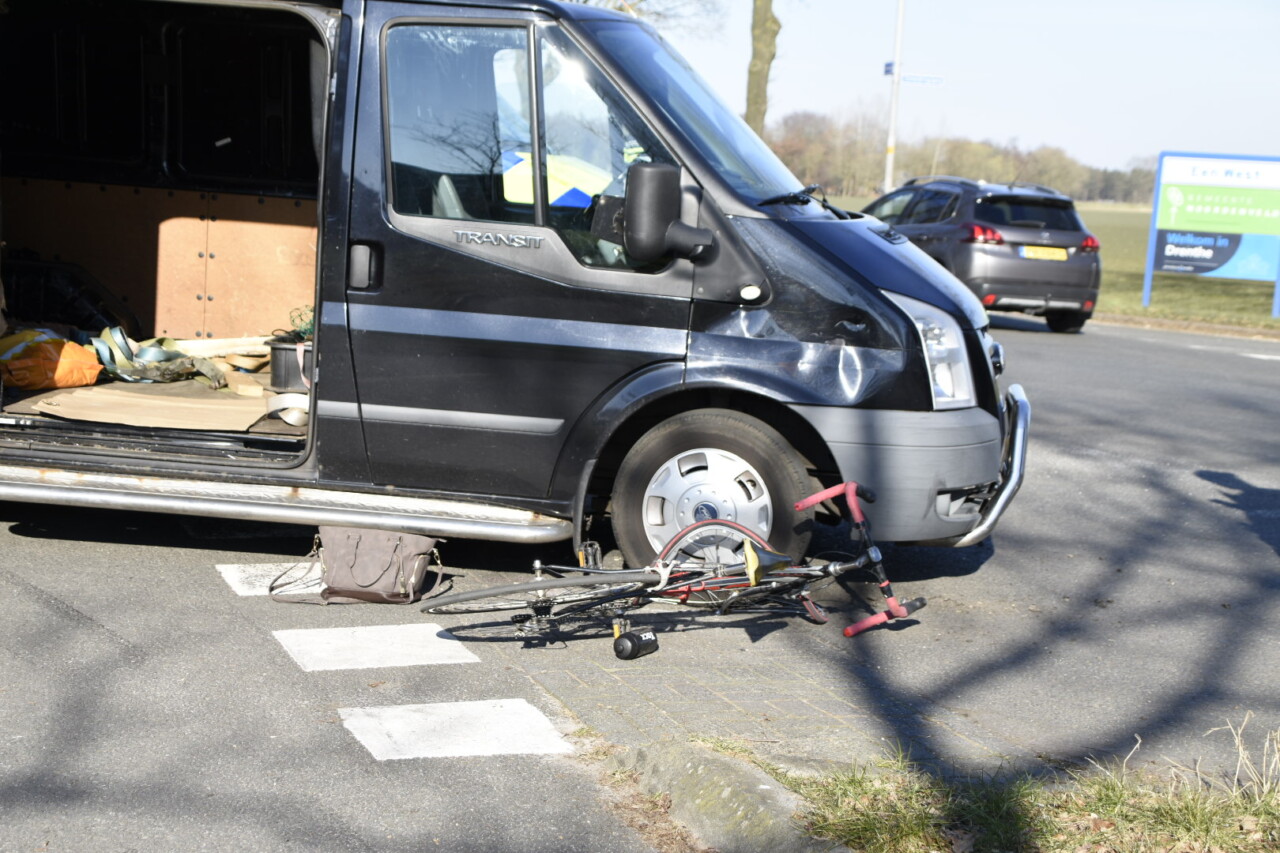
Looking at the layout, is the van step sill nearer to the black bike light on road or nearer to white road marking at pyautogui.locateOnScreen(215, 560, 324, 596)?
white road marking at pyautogui.locateOnScreen(215, 560, 324, 596)

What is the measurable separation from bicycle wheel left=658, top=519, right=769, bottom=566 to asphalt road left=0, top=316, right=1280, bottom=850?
11.5 inches

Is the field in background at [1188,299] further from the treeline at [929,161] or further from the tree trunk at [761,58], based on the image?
the treeline at [929,161]

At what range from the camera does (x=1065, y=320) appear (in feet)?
60.6

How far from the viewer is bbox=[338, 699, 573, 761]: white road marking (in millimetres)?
3979

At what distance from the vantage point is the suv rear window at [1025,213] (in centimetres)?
1748

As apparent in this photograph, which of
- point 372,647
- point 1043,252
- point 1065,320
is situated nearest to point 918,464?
point 372,647

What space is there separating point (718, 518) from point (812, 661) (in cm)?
68

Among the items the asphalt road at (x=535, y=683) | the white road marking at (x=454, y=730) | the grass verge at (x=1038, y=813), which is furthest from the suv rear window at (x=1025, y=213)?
the grass verge at (x=1038, y=813)

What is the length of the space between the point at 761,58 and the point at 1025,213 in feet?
30.4

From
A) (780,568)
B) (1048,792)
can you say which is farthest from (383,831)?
(780,568)

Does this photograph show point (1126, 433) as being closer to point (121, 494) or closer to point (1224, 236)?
point (121, 494)

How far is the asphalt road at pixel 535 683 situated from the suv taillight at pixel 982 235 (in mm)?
10189

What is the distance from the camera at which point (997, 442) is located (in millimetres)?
5516

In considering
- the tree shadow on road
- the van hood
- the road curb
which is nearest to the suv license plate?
the tree shadow on road
